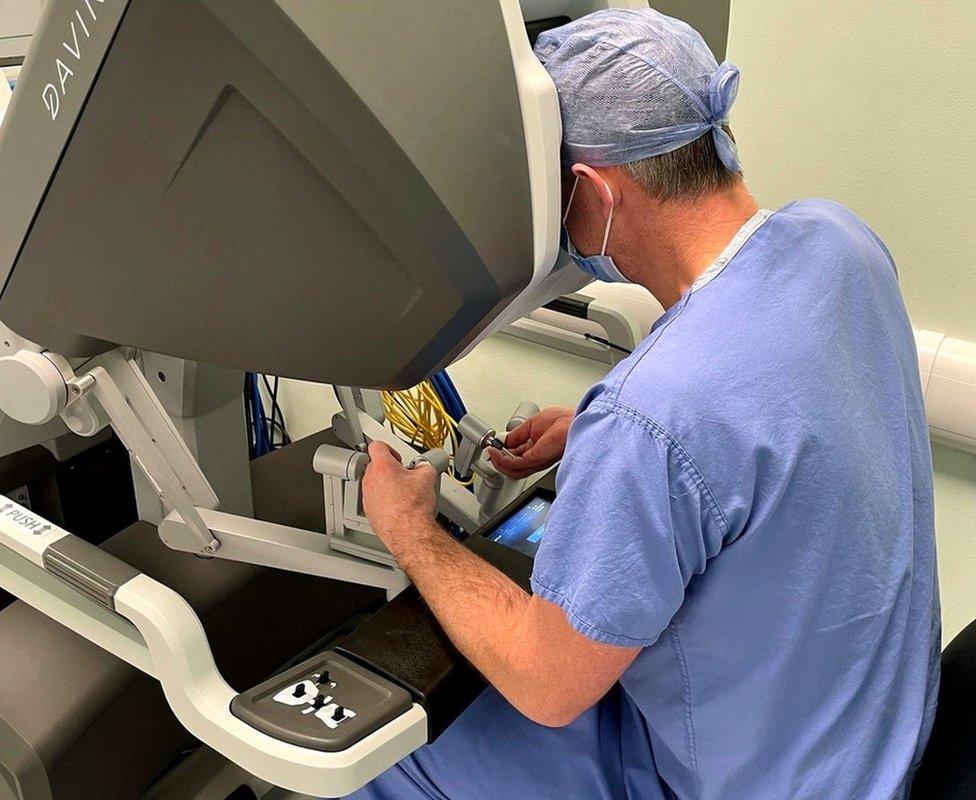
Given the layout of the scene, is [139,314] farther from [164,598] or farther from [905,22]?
[905,22]

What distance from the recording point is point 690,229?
0.86 m

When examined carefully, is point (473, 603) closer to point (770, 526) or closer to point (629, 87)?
point (770, 526)

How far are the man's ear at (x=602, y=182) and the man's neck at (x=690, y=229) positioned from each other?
4 centimetres

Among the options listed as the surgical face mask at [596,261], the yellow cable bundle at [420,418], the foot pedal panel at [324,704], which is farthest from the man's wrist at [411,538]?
the yellow cable bundle at [420,418]

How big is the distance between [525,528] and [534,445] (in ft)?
0.63

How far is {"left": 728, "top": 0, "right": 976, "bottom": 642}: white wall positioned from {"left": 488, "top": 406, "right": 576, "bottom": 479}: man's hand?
57 cm

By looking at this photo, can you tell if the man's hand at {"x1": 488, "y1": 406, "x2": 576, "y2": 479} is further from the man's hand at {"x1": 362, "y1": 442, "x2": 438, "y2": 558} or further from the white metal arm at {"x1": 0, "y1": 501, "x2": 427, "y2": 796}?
the white metal arm at {"x1": 0, "y1": 501, "x2": 427, "y2": 796}

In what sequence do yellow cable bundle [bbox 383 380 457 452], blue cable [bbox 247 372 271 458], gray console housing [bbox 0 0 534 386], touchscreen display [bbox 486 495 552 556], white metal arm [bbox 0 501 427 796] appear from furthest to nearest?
1. blue cable [bbox 247 372 271 458]
2. yellow cable bundle [bbox 383 380 457 452]
3. touchscreen display [bbox 486 495 552 556]
4. white metal arm [bbox 0 501 427 796]
5. gray console housing [bbox 0 0 534 386]

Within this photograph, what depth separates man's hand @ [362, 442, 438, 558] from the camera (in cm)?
98

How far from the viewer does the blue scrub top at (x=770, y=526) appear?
0.73 meters

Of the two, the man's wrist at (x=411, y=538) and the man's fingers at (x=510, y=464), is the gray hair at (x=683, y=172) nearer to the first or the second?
the man's wrist at (x=411, y=538)

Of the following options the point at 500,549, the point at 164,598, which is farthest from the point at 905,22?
the point at 164,598

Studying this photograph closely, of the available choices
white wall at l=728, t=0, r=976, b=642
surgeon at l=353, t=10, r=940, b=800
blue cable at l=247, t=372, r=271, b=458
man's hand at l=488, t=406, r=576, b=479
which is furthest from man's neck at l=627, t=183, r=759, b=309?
blue cable at l=247, t=372, r=271, b=458

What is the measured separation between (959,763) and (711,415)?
435 mm
